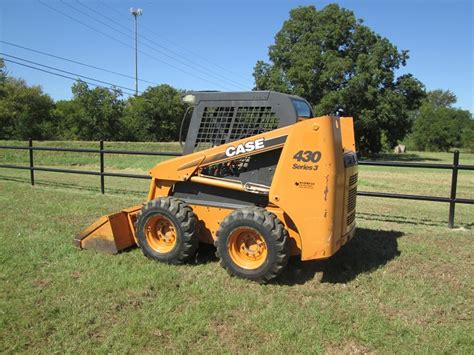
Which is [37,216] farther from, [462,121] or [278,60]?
[462,121]

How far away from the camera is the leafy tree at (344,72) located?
31.8 metres

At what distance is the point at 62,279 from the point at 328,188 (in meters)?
2.82

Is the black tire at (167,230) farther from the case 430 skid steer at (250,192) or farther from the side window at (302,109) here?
the side window at (302,109)

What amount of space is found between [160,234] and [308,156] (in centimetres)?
201

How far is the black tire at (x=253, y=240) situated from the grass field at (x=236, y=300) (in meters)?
0.15

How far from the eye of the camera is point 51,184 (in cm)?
1164

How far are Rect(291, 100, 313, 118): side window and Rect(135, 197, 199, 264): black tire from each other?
158 cm

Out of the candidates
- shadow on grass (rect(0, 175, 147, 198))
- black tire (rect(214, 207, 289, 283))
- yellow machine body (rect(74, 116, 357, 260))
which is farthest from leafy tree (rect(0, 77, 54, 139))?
black tire (rect(214, 207, 289, 283))

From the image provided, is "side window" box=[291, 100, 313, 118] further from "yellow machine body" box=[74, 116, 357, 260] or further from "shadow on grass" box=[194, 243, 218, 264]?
"shadow on grass" box=[194, 243, 218, 264]

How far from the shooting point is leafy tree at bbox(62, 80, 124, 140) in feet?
150

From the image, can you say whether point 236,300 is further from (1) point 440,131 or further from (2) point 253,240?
(1) point 440,131

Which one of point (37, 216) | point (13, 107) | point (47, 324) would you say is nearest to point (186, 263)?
point (47, 324)

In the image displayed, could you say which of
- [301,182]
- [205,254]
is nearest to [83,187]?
[205,254]

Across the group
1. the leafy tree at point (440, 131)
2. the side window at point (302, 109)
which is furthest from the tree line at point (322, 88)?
the leafy tree at point (440, 131)
